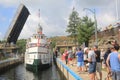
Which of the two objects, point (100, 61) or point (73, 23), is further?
point (73, 23)

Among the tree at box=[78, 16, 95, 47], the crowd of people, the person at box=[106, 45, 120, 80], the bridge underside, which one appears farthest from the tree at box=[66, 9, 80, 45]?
the person at box=[106, 45, 120, 80]

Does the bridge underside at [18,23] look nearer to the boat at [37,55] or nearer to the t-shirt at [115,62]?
the boat at [37,55]

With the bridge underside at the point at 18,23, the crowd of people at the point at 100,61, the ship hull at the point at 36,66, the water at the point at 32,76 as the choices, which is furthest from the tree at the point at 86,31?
the crowd of people at the point at 100,61

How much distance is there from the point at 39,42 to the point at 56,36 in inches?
2259

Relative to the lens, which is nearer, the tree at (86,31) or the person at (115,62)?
the person at (115,62)

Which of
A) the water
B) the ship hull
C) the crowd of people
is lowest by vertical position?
the water

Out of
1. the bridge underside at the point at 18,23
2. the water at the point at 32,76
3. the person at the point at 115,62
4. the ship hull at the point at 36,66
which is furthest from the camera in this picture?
the bridge underside at the point at 18,23

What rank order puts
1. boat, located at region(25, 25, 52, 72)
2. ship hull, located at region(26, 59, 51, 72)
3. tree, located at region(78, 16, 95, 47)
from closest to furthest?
ship hull, located at region(26, 59, 51, 72) → boat, located at region(25, 25, 52, 72) → tree, located at region(78, 16, 95, 47)

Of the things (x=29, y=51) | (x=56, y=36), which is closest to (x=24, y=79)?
(x=29, y=51)

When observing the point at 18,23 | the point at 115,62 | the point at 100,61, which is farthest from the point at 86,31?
the point at 115,62

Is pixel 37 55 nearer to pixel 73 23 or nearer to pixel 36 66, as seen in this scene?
pixel 36 66

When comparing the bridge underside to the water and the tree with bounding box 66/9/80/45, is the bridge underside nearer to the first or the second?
the water

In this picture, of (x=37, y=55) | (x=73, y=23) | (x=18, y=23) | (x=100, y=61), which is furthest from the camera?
(x=73, y=23)

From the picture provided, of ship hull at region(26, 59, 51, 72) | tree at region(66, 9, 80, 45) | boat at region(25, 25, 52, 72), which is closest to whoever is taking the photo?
ship hull at region(26, 59, 51, 72)
